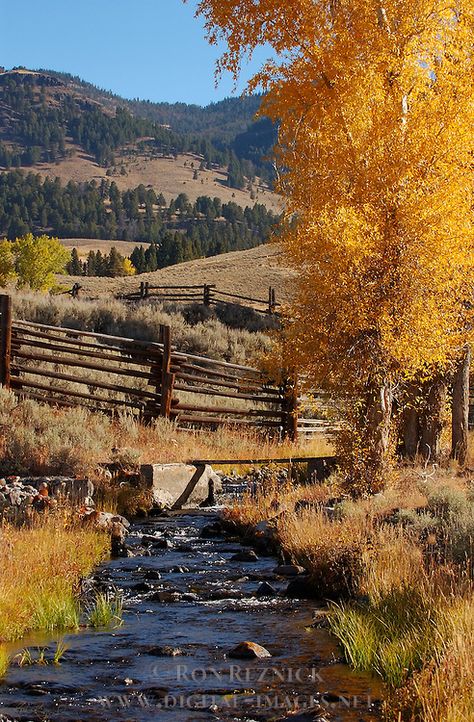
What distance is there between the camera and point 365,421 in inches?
448

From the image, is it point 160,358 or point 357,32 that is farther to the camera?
point 160,358

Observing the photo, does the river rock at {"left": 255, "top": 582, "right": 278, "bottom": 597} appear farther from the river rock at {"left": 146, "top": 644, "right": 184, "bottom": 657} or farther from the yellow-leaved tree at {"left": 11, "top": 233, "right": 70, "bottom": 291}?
the yellow-leaved tree at {"left": 11, "top": 233, "right": 70, "bottom": 291}

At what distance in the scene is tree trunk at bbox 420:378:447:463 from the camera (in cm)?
1380

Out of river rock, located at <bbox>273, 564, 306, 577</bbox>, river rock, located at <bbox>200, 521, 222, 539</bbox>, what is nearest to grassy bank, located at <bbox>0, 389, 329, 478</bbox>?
river rock, located at <bbox>200, 521, 222, 539</bbox>

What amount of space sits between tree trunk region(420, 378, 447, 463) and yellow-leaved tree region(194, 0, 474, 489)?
5.63 ft

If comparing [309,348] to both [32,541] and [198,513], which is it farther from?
[32,541]

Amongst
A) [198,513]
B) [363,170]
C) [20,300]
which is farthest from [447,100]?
[20,300]

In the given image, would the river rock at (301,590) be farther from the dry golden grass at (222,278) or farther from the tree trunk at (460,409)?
the dry golden grass at (222,278)

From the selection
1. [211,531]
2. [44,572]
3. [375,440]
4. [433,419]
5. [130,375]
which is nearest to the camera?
[44,572]

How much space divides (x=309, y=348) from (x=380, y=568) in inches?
188

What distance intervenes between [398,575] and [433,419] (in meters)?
7.70

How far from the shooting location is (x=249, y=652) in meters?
5.70

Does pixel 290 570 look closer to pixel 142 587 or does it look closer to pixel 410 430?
pixel 142 587

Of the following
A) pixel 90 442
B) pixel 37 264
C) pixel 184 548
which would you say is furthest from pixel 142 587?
pixel 37 264
